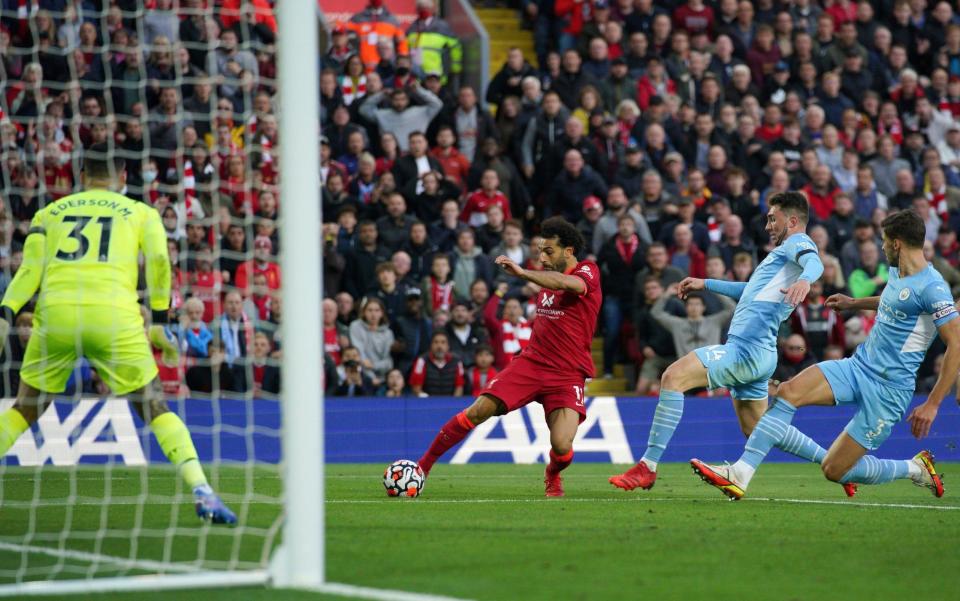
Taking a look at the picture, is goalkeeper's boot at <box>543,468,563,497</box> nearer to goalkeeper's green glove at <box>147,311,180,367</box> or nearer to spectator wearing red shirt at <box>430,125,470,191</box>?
goalkeeper's green glove at <box>147,311,180,367</box>

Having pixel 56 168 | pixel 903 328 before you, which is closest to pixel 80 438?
pixel 56 168

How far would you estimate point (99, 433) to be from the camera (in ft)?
50.0

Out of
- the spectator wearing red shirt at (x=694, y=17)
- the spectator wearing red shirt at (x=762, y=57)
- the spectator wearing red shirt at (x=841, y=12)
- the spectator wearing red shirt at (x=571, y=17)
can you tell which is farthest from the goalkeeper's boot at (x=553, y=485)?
the spectator wearing red shirt at (x=841, y=12)

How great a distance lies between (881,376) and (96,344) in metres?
5.36

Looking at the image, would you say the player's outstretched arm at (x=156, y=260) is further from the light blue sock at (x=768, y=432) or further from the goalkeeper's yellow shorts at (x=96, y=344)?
the light blue sock at (x=768, y=432)

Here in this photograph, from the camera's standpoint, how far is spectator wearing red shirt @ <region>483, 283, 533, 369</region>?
1752 cm

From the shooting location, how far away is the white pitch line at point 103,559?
6.58 meters

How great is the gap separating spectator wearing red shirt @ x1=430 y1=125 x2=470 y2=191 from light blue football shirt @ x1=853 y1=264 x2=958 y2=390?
32.1 ft

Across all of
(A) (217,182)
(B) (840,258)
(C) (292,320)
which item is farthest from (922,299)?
(B) (840,258)

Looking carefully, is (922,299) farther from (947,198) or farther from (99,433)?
(947,198)

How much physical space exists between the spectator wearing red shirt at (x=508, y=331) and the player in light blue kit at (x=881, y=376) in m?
7.45

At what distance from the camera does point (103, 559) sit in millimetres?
6941

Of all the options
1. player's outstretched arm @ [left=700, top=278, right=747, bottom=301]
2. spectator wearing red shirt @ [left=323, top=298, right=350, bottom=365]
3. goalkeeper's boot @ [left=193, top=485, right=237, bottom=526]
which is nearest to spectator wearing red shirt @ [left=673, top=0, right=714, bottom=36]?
spectator wearing red shirt @ [left=323, top=298, right=350, bottom=365]

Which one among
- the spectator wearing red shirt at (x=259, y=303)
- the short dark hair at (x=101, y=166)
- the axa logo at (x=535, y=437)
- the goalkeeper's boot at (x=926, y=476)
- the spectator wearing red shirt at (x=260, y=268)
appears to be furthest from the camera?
the axa logo at (x=535, y=437)
